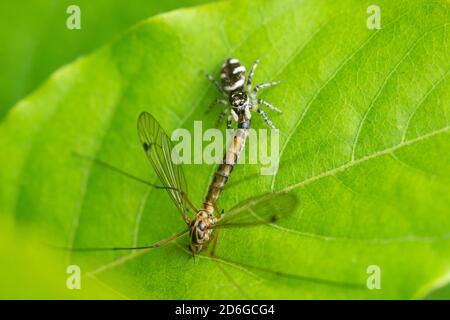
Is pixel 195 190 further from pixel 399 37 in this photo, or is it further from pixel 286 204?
pixel 399 37

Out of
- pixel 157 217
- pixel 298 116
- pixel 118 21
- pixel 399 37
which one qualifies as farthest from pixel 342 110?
pixel 118 21

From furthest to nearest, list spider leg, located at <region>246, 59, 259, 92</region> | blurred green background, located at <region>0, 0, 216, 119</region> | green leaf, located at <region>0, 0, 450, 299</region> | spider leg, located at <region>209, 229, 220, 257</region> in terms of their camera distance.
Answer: blurred green background, located at <region>0, 0, 216, 119</region> < spider leg, located at <region>246, 59, 259, 92</region> < spider leg, located at <region>209, 229, 220, 257</region> < green leaf, located at <region>0, 0, 450, 299</region>

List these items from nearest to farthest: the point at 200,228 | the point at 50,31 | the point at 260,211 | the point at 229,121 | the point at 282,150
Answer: the point at 260,211, the point at 282,150, the point at 200,228, the point at 229,121, the point at 50,31

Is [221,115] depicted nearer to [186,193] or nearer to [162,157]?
[162,157]

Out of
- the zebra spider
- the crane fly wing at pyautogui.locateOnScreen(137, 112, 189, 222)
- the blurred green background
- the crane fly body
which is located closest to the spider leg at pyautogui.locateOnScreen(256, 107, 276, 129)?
the zebra spider

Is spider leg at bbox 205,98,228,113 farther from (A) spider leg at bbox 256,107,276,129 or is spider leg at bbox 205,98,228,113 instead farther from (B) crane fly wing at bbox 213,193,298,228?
(B) crane fly wing at bbox 213,193,298,228

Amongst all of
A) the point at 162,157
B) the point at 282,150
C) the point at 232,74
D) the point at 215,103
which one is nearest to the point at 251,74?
the point at 232,74
